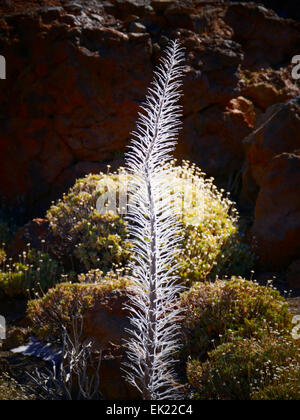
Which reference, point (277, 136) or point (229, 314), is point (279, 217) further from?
point (229, 314)

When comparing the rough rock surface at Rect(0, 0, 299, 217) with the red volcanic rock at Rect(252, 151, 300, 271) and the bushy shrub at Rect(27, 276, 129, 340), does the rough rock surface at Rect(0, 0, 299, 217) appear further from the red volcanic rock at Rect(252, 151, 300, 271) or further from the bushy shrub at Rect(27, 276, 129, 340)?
the bushy shrub at Rect(27, 276, 129, 340)

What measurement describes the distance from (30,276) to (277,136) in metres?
3.43

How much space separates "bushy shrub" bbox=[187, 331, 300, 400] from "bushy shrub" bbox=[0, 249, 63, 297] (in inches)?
95.4

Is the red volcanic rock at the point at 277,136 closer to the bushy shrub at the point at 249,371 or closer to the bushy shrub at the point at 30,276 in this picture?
the bushy shrub at the point at 30,276

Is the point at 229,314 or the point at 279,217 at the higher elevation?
the point at 279,217

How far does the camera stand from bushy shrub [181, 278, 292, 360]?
13.4ft

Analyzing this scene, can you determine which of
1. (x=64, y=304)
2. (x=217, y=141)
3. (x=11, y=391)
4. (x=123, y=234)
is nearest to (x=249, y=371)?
(x=11, y=391)

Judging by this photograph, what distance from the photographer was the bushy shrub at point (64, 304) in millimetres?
4559

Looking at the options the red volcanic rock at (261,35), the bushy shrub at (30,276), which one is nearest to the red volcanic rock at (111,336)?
the bushy shrub at (30,276)

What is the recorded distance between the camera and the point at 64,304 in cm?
467

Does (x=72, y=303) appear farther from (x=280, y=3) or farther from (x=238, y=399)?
(x=280, y=3)

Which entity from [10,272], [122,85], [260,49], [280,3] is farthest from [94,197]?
[280,3]

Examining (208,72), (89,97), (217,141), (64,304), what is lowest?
(64,304)
